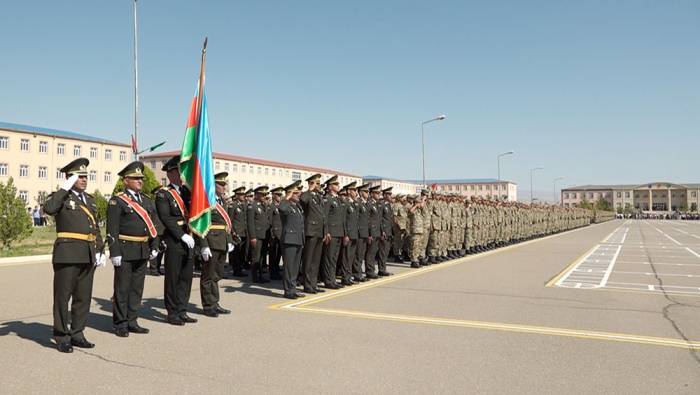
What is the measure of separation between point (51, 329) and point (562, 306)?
6.65 m

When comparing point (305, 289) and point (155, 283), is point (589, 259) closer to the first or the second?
point (305, 289)

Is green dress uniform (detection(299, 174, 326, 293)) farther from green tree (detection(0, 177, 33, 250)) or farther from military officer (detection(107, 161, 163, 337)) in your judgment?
green tree (detection(0, 177, 33, 250))

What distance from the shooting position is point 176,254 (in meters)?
6.48

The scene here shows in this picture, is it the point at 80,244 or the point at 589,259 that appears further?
the point at 589,259

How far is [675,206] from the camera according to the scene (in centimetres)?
14788

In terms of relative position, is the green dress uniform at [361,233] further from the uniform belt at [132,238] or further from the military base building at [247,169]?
the military base building at [247,169]

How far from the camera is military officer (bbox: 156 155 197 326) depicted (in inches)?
249

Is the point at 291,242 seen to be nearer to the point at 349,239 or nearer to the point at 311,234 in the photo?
the point at 311,234

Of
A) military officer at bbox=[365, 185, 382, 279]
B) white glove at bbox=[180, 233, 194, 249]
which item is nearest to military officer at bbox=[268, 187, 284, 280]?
military officer at bbox=[365, 185, 382, 279]

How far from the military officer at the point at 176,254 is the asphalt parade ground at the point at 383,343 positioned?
274 mm

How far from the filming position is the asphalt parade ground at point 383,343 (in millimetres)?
4121

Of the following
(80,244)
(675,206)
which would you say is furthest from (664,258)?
(675,206)

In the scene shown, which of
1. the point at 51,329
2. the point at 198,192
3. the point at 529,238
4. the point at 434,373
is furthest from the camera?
the point at 529,238

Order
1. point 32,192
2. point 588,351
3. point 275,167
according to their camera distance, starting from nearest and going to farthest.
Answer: point 588,351 < point 32,192 < point 275,167
